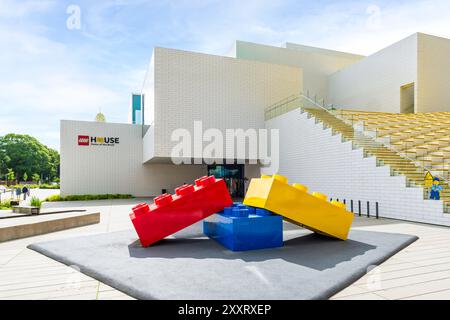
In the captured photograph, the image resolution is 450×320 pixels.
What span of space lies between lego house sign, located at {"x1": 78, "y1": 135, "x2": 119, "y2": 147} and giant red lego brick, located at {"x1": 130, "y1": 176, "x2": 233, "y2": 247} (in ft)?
65.3

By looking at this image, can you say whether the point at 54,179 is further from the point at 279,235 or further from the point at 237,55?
the point at 279,235

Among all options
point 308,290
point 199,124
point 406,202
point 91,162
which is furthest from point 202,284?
point 91,162

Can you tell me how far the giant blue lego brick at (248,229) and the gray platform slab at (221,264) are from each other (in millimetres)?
193

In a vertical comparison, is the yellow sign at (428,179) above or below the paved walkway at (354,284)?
above

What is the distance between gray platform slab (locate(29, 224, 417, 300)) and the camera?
3.66 metres

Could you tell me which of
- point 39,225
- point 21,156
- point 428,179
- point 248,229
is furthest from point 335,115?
point 21,156

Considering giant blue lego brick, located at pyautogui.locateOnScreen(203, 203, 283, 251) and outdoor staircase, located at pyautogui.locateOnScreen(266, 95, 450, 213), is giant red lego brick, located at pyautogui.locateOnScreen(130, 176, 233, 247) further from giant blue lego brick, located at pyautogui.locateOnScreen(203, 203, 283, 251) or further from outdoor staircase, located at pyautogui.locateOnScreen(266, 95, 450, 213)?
outdoor staircase, located at pyautogui.locateOnScreen(266, 95, 450, 213)

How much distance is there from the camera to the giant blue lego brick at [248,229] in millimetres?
5715

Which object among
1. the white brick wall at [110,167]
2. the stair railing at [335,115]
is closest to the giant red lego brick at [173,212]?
the stair railing at [335,115]

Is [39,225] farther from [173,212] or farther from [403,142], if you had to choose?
[403,142]

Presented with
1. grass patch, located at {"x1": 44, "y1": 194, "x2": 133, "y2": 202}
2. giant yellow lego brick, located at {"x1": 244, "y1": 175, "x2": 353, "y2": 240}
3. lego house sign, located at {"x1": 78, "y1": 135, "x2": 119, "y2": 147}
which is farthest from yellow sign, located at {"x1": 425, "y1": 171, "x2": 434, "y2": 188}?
lego house sign, located at {"x1": 78, "y1": 135, "x2": 119, "y2": 147}

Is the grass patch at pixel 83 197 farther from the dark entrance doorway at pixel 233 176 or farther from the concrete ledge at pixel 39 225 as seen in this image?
the concrete ledge at pixel 39 225

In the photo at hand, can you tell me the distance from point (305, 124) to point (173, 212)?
11.7 meters

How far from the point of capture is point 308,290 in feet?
11.9
